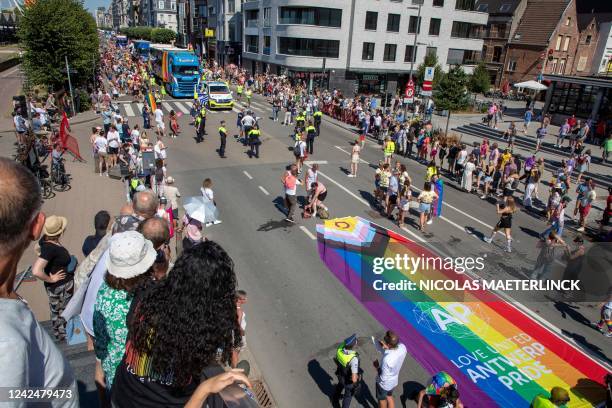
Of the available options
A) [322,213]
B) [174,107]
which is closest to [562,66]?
[174,107]

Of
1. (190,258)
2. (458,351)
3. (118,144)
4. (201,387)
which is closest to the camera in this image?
(201,387)

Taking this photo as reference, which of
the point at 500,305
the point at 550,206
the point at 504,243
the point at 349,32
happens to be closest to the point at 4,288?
the point at 500,305

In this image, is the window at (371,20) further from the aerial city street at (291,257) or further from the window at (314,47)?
the aerial city street at (291,257)

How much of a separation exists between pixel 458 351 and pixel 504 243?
659cm

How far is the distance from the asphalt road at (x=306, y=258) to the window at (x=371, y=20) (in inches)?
1221

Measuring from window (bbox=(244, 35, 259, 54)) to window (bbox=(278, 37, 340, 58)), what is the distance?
35.0 feet

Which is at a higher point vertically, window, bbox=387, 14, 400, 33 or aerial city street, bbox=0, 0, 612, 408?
window, bbox=387, 14, 400, 33

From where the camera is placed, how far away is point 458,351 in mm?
7820

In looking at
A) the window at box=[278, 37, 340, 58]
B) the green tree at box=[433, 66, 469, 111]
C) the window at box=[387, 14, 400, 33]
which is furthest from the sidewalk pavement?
the window at box=[387, 14, 400, 33]

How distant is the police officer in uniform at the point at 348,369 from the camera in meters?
5.93

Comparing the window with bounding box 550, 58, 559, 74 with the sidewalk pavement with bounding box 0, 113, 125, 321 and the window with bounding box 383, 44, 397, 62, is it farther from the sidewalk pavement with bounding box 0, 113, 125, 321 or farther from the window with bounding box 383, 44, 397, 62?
the sidewalk pavement with bounding box 0, 113, 125, 321

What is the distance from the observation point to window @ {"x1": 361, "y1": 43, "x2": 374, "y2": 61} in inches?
1900

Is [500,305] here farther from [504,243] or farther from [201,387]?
[201,387]

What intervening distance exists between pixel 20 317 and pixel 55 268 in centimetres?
513
